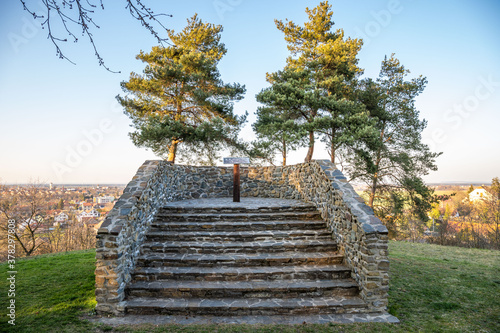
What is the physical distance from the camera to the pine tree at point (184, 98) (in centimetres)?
1116

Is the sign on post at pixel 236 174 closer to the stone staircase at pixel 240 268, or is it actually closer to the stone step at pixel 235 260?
the stone staircase at pixel 240 268

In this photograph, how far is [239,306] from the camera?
11.7 feet

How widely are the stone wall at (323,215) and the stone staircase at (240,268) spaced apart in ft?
0.78

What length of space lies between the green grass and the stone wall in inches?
18.0

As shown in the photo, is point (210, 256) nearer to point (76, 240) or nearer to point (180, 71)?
point (180, 71)

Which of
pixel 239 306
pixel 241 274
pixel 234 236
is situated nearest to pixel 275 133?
pixel 234 236

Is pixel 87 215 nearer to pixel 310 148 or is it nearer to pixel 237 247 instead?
pixel 237 247

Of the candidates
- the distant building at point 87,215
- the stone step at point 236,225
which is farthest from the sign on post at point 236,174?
the distant building at point 87,215

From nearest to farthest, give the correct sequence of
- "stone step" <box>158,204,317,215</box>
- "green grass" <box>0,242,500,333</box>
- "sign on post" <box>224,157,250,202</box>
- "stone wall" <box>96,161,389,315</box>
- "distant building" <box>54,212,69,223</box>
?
1. "green grass" <box>0,242,500,333</box>
2. "stone wall" <box>96,161,389,315</box>
3. "stone step" <box>158,204,317,215</box>
4. "sign on post" <box>224,157,250,202</box>
5. "distant building" <box>54,212,69,223</box>

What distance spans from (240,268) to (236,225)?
119 cm

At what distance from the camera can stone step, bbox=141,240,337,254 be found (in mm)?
4766

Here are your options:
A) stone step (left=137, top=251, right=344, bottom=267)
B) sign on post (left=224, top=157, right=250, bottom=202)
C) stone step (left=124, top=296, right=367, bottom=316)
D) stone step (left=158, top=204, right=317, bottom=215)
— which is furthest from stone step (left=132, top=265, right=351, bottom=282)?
sign on post (left=224, top=157, right=250, bottom=202)

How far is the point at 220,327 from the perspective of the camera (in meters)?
3.17

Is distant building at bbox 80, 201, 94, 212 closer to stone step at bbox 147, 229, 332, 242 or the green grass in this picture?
the green grass
